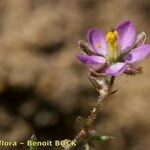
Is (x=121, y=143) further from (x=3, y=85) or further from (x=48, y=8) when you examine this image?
(x=48, y=8)

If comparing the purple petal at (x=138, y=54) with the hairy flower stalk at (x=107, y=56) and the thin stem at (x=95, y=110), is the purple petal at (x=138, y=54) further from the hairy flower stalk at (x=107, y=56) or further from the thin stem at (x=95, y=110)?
the thin stem at (x=95, y=110)

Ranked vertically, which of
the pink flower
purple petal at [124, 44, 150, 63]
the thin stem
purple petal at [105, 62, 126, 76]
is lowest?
the thin stem

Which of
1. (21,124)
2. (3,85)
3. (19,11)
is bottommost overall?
(21,124)

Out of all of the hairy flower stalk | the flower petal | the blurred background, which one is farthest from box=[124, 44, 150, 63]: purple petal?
the blurred background

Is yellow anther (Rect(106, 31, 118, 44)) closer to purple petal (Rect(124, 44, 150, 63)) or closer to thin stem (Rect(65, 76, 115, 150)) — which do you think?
purple petal (Rect(124, 44, 150, 63))

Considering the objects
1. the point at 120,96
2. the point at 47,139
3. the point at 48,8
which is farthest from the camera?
the point at 48,8

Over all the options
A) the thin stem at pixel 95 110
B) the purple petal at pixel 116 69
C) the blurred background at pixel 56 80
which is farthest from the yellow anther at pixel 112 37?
the blurred background at pixel 56 80

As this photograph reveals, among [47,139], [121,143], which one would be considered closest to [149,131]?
[121,143]

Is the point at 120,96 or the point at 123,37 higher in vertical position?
the point at 120,96
